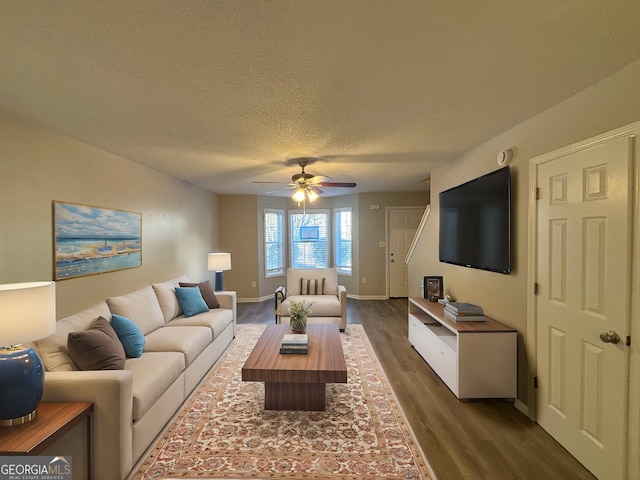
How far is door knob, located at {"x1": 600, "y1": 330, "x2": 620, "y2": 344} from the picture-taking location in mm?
1675

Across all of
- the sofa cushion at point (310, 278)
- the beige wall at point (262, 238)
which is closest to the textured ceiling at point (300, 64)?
the sofa cushion at point (310, 278)

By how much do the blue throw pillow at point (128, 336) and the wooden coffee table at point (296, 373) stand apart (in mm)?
960

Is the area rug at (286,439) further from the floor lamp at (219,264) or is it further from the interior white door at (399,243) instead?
the interior white door at (399,243)

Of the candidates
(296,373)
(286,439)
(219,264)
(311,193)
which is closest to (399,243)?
(311,193)

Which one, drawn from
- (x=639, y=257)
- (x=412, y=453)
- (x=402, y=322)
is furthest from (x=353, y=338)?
(x=639, y=257)

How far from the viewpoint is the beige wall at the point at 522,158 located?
67.2 inches

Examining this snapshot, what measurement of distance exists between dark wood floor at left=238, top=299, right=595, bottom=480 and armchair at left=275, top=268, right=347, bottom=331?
112 cm

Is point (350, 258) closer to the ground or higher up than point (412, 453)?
higher up

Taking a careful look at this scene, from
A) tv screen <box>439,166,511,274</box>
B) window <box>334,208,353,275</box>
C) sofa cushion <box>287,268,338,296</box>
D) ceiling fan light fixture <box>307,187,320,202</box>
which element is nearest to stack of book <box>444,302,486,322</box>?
tv screen <box>439,166,511,274</box>

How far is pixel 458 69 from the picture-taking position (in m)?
1.65

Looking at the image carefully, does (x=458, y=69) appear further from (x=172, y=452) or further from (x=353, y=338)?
(x=353, y=338)

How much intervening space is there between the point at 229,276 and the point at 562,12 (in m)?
6.35

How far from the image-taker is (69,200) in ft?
8.72

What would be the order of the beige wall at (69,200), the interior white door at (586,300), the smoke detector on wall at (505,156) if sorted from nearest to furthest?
the interior white door at (586,300), the beige wall at (69,200), the smoke detector on wall at (505,156)
